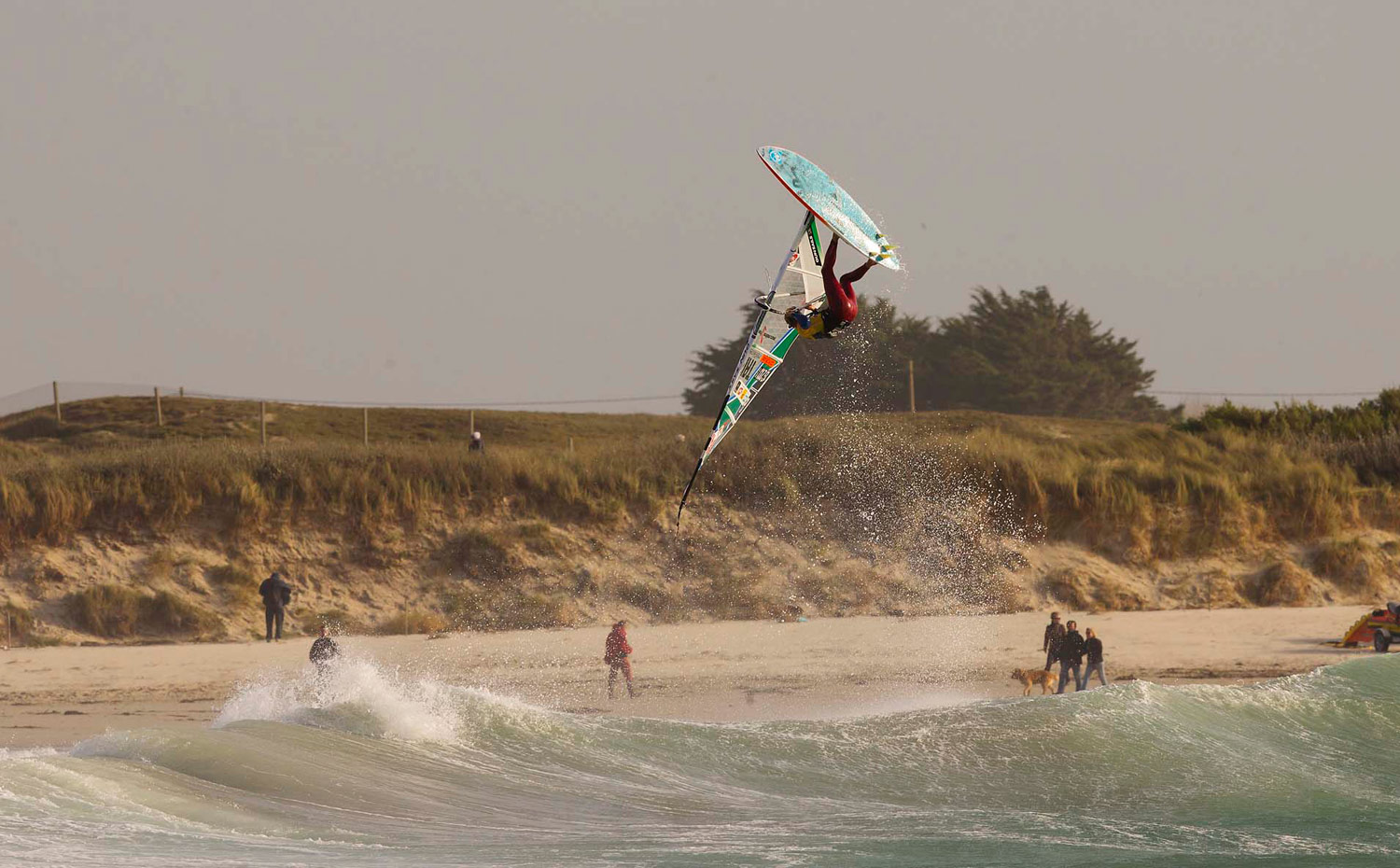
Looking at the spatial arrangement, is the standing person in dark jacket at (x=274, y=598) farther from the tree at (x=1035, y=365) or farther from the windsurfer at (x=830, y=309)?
the tree at (x=1035, y=365)

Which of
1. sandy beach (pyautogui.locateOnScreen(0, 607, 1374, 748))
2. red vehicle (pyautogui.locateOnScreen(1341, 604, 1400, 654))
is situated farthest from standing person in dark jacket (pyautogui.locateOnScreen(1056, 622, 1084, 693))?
red vehicle (pyautogui.locateOnScreen(1341, 604, 1400, 654))

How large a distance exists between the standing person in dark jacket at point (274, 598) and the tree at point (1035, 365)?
33491 mm

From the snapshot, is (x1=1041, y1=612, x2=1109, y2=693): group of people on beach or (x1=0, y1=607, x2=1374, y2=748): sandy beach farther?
(x1=0, y1=607, x2=1374, y2=748): sandy beach

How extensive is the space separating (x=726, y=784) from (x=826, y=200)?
24.2 feet

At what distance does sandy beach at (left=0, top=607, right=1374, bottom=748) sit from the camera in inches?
805

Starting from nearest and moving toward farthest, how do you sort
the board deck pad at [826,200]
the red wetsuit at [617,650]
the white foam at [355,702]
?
the board deck pad at [826,200]
the white foam at [355,702]
the red wetsuit at [617,650]

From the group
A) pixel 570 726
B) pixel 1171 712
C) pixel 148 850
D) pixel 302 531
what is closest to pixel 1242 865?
pixel 1171 712

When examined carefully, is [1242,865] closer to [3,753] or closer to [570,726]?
[570,726]

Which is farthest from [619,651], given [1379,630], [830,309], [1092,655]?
[1379,630]

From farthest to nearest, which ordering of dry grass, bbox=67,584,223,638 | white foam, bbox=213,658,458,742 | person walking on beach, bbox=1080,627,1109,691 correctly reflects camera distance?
1. dry grass, bbox=67,584,223,638
2. person walking on beach, bbox=1080,627,1109,691
3. white foam, bbox=213,658,458,742

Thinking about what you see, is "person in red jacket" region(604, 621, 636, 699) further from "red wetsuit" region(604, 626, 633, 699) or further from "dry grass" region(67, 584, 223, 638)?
"dry grass" region(67, 584, 223, 638)

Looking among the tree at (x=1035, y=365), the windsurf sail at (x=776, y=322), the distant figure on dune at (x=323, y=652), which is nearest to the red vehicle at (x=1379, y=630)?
the windsurf sail at (x=776, y=322)

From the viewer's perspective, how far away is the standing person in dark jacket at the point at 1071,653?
20.2 meters

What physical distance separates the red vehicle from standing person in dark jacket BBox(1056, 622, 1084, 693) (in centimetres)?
547
